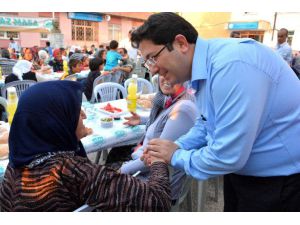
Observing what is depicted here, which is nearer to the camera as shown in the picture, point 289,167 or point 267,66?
point 267,66

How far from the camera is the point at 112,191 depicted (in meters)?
1.23

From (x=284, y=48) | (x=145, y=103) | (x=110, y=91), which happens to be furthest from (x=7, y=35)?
(x=145, y=103)

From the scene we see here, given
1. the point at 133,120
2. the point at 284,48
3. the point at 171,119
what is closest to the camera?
the point at 171,119

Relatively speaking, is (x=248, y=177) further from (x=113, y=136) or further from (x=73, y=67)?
(x=73, y=67)

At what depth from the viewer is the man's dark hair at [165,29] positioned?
1.22 m

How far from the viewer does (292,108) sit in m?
1.17

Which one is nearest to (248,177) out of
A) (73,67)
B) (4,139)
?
(4,139)

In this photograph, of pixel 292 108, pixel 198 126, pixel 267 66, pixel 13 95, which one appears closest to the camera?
pixel 267 66

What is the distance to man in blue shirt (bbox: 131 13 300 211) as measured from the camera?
101 cm

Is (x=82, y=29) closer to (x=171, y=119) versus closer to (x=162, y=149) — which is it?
(x=171, y=119)

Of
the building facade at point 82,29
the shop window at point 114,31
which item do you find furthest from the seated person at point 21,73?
the shop window at point 114,31

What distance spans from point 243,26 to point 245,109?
2510 centimetres

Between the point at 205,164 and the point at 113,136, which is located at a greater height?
the point at 205,164

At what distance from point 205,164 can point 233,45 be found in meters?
0.52
